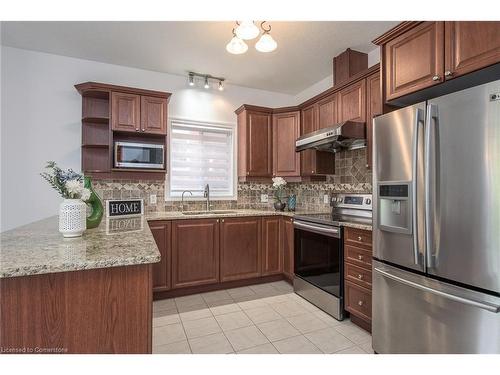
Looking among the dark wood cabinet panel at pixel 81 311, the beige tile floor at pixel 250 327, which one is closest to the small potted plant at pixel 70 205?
the dark wood cabinet panel at pixel 81 311

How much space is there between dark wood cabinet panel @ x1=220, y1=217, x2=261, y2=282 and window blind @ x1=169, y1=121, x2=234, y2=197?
29.2 inches

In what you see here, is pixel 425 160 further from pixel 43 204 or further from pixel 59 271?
pixel 43 204

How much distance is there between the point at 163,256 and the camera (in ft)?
9.38

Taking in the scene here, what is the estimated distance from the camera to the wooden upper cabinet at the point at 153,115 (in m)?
3.05

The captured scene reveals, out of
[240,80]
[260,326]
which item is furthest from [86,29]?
[260,326]

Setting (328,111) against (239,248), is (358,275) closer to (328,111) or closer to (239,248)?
(239,248)

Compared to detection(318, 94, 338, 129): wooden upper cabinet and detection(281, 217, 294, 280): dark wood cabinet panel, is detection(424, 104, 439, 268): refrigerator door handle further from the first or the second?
detection(281, 217, 294, 280): dark wood cabinet panel

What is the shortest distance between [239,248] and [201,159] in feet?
4.51

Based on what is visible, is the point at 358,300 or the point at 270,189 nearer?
the point at 358,300

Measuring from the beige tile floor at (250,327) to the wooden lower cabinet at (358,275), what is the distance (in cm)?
→ 15

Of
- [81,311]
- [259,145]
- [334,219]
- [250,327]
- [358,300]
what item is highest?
[259,145]

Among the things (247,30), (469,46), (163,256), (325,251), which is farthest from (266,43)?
(163,256)

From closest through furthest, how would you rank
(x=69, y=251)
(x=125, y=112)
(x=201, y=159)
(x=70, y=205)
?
(x=69, y=251) → (x=70, y=205) → (x=125, y=112) → (x=201, y=159)
